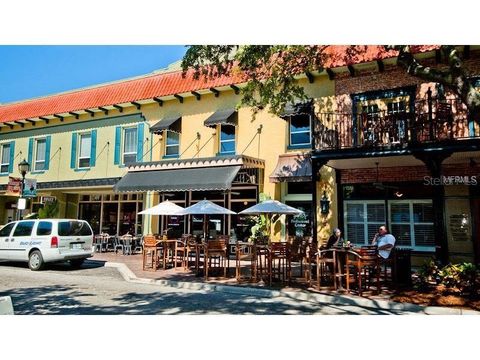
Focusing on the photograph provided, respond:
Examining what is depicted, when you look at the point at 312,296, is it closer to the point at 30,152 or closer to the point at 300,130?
the point at 300,130

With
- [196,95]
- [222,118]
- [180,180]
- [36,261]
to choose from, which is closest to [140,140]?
[196,95]

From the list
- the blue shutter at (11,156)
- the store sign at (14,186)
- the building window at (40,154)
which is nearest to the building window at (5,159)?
the blue shutter at (11,156)

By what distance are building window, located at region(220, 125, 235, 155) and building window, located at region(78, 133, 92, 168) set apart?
809 cm

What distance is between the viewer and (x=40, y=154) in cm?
2267

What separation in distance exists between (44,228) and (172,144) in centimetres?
744

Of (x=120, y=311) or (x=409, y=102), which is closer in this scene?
(x=120, y=311)

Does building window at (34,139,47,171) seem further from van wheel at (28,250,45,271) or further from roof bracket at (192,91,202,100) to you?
van wheel at (28,250,45,271)

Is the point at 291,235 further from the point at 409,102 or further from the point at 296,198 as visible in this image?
the point at 409,102

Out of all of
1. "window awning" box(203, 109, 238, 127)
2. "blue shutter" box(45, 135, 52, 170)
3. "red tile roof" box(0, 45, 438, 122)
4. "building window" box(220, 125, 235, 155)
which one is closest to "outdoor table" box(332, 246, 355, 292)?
"red tile roof" box(0, 45, 438, 122)

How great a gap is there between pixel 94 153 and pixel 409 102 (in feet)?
50.4

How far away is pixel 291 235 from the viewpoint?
15.1 meters

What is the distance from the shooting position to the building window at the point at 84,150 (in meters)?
21.0

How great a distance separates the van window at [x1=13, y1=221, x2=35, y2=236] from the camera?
43.4ft

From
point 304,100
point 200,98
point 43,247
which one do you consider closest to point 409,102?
point 304,100
